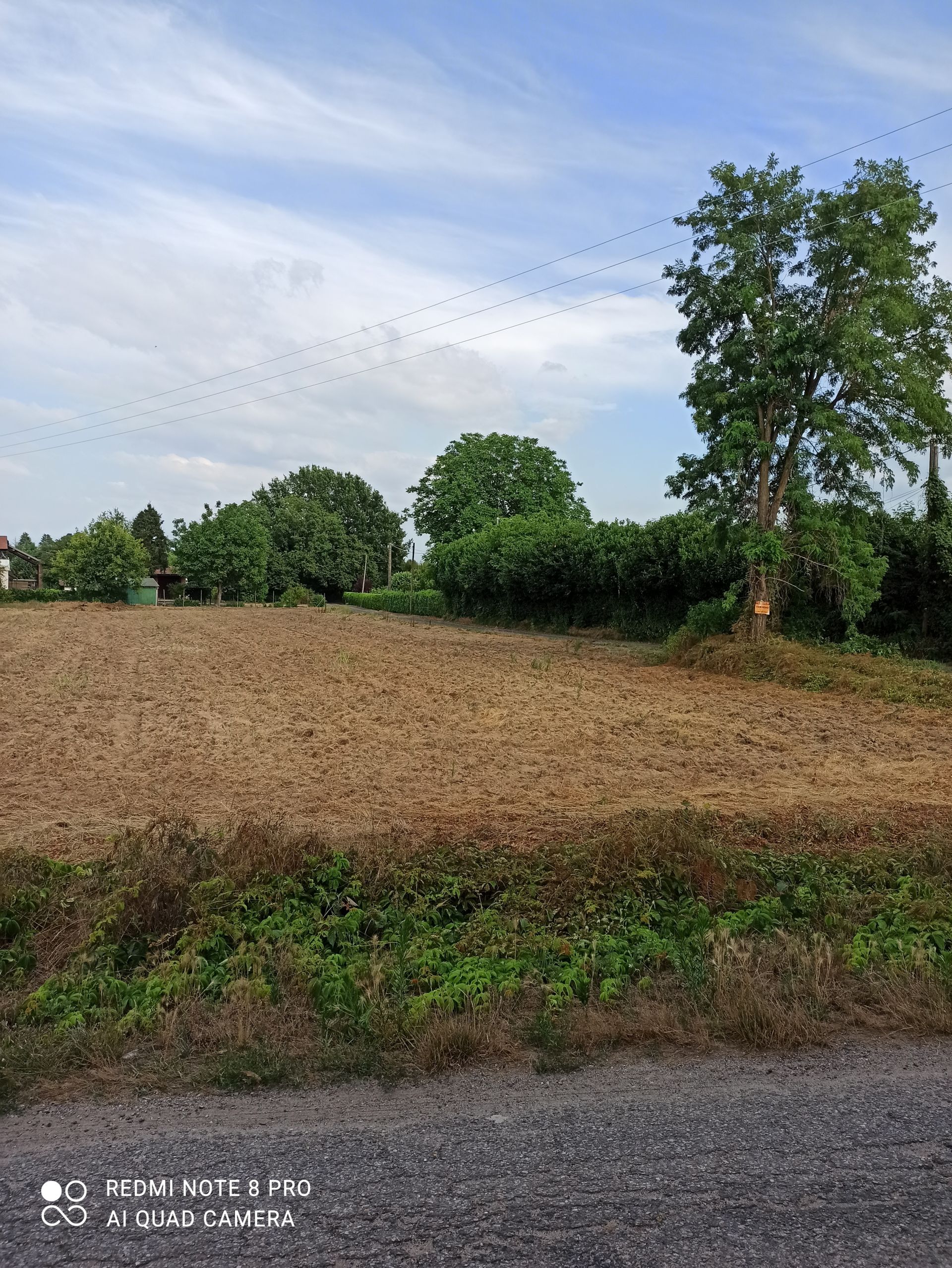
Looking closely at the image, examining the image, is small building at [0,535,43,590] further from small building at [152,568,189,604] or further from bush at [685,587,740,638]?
bush at [685,587,740,638]

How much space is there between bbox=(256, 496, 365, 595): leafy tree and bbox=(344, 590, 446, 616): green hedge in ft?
36.2

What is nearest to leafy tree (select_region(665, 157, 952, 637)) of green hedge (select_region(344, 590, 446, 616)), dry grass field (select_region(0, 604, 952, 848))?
dry grass field (select_region(0, 604, 952, 848))

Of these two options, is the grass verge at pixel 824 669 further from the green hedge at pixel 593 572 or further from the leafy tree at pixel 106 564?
the leafy tree at pixel 106 564

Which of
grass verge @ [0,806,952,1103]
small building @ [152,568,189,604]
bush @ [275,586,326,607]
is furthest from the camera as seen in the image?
small building @ [152,568,189,604]

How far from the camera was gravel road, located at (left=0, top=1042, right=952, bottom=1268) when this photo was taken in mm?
2605

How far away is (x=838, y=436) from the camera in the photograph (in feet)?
62.2

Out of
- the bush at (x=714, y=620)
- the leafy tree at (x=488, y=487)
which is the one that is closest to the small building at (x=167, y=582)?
the leafy tree at (x=488, y=487)

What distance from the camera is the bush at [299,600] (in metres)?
71.6

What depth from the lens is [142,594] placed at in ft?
236

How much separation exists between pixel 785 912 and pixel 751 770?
5516 millimetres

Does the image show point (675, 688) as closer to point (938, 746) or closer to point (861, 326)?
point (938, 746)

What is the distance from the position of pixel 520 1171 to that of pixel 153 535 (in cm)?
11512

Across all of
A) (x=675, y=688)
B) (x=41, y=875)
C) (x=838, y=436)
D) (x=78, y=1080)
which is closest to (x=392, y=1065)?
(x=78, y=1080)

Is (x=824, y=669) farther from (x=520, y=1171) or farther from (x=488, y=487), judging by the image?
(x=488, y=487)
